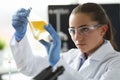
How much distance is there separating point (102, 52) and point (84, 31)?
159 mm

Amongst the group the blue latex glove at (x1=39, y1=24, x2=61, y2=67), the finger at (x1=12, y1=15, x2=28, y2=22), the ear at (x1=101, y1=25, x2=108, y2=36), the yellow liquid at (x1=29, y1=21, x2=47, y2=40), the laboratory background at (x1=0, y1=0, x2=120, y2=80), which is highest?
the finger at (x1=12, y1=15, x2=28, y2=22)

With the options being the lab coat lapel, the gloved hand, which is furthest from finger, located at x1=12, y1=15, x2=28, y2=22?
the lab coat lapel

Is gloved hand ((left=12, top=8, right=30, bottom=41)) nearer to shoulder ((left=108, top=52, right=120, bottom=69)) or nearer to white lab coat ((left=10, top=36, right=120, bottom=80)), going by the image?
white lab coat ((left=10, top=36, right=120, bottom=80))

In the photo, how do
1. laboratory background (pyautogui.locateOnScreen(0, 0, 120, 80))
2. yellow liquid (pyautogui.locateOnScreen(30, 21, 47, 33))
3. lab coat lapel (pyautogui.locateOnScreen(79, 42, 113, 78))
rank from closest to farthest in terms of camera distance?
yellow liquid (pyautogui.locateOnScreen(30, 21, 47, 33)) < lab coat lapel (pyautogui.locateOnScreen(79, 42, 113, 78)) < laboratory background (pyautogui.locateOnScreen(0, 0, 120, 80))

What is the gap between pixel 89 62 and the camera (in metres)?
1.37

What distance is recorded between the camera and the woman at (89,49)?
1289mm

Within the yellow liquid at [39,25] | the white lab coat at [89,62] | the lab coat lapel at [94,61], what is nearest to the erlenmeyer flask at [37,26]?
the yellow liquid at [39,25]

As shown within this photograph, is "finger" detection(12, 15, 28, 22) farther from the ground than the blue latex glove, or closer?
farther from the ground

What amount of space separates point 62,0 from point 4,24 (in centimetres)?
63

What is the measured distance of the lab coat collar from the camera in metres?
1.35

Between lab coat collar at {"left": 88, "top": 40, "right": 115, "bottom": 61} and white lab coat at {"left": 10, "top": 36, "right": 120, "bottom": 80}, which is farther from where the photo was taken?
lab coat collar at {"left": 88, "top": 40, "right": 115, "bottom": 61}

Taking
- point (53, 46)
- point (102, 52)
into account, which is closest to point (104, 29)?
point (102, 52)

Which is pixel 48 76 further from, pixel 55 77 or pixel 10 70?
pixel 10 70

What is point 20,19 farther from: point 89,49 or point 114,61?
point 114,61
